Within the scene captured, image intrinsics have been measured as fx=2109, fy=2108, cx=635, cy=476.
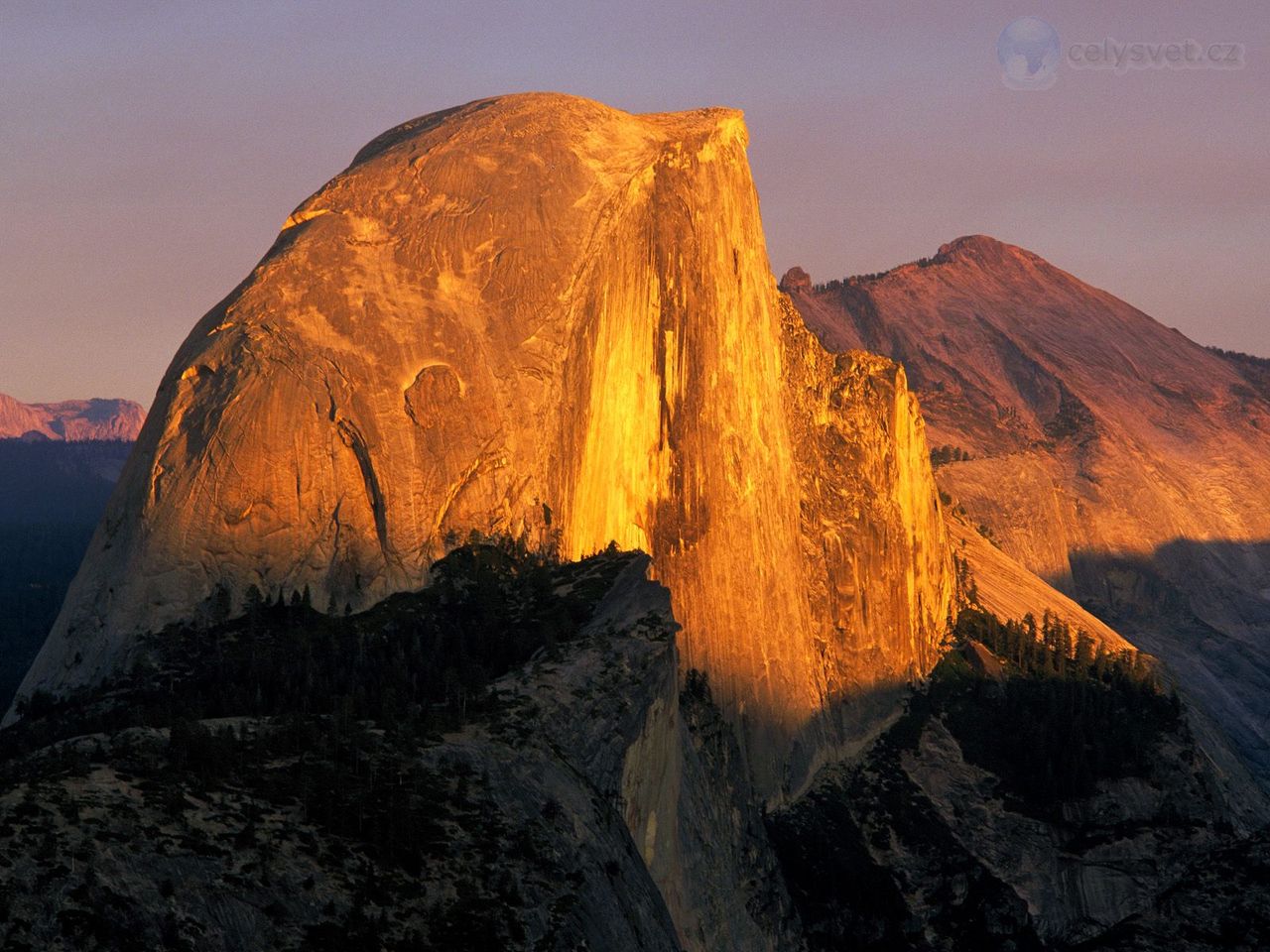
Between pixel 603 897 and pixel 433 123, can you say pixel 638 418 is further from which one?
pixel 603 897

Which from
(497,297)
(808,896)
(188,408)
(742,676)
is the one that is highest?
(497,297)

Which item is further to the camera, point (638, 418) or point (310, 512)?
point (638, 418)

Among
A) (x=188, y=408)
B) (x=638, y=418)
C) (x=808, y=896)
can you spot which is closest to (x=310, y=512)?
(x=188, y=408)

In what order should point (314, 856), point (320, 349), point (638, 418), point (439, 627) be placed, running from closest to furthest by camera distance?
point (314, 856) → point (439, 627) → point (320, 349) → point (638, 418)

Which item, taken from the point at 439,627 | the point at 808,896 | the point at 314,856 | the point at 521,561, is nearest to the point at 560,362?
the point at 521,561

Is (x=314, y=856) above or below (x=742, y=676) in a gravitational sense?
below

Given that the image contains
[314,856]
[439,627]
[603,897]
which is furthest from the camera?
[439,627]
